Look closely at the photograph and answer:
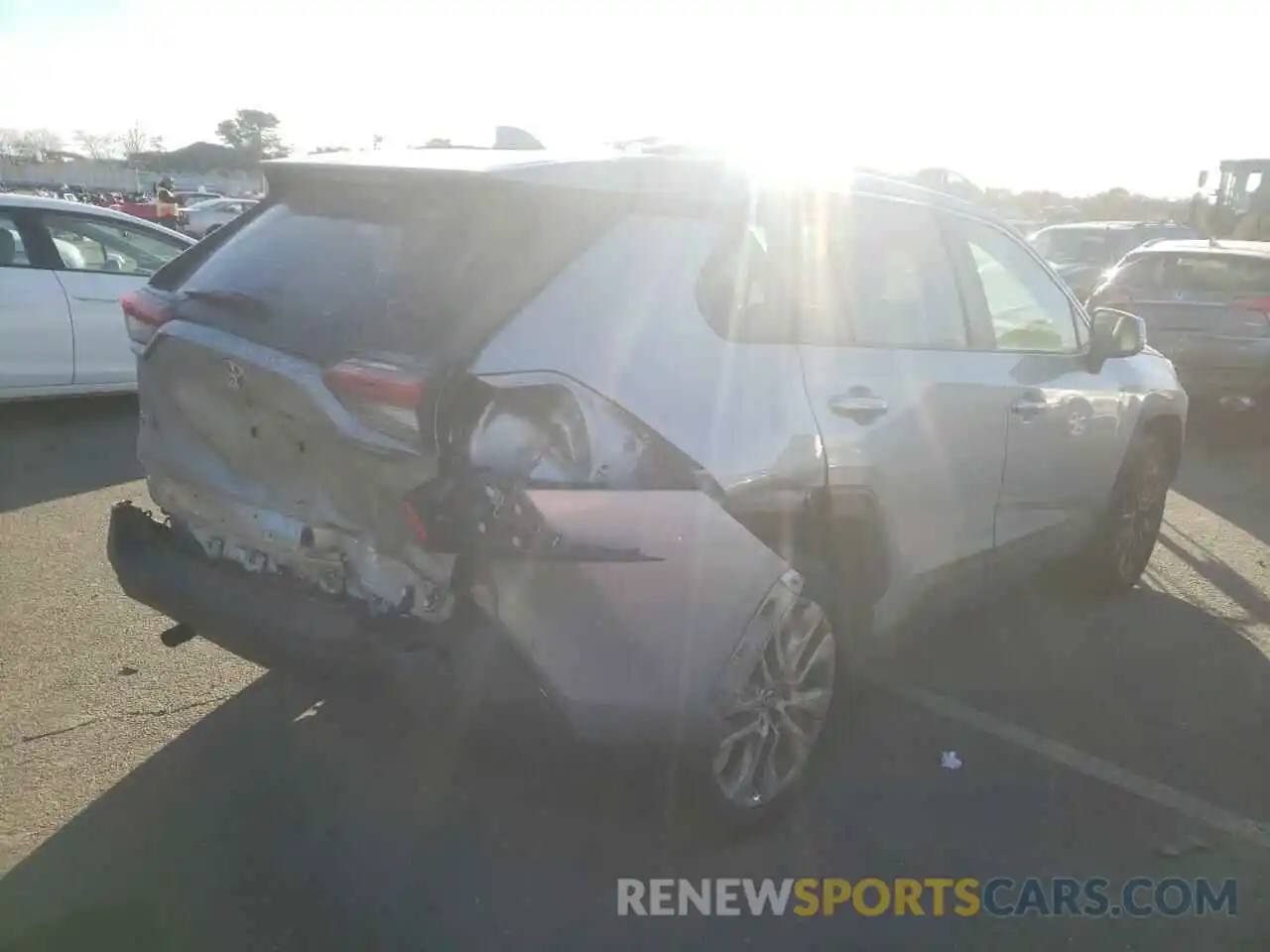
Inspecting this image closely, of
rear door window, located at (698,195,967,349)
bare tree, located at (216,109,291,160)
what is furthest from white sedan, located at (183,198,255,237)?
bare tree, located at (216,109,291,160)

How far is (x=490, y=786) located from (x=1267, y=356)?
7.82 m

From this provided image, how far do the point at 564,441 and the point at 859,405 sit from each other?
108 cm

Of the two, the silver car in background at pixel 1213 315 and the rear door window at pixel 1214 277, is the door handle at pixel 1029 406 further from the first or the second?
the rear door window at pixel 1214 277

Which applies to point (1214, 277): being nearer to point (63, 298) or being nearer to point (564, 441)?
point (564, 441)

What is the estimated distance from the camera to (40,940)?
2.60 metres

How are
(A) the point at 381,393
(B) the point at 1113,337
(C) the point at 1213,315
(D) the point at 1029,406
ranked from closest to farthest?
(A) the point at 381,393 < (D) the point at 1029,406 < (B) the point at 1113,337 < (C) the point at 1213,315

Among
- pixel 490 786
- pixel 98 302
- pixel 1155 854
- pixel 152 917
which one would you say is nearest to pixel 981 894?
pixel 1155 854

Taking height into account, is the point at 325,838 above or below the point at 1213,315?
below

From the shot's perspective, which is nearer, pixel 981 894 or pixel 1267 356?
pixel 981 894

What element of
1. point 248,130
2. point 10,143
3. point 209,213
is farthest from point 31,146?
point 209,213

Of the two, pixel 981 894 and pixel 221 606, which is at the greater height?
pixel 221 606

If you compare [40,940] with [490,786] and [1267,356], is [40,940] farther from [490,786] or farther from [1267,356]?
[1267,356]

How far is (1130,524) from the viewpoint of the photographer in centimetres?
514

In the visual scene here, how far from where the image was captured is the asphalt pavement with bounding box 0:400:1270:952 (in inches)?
108
